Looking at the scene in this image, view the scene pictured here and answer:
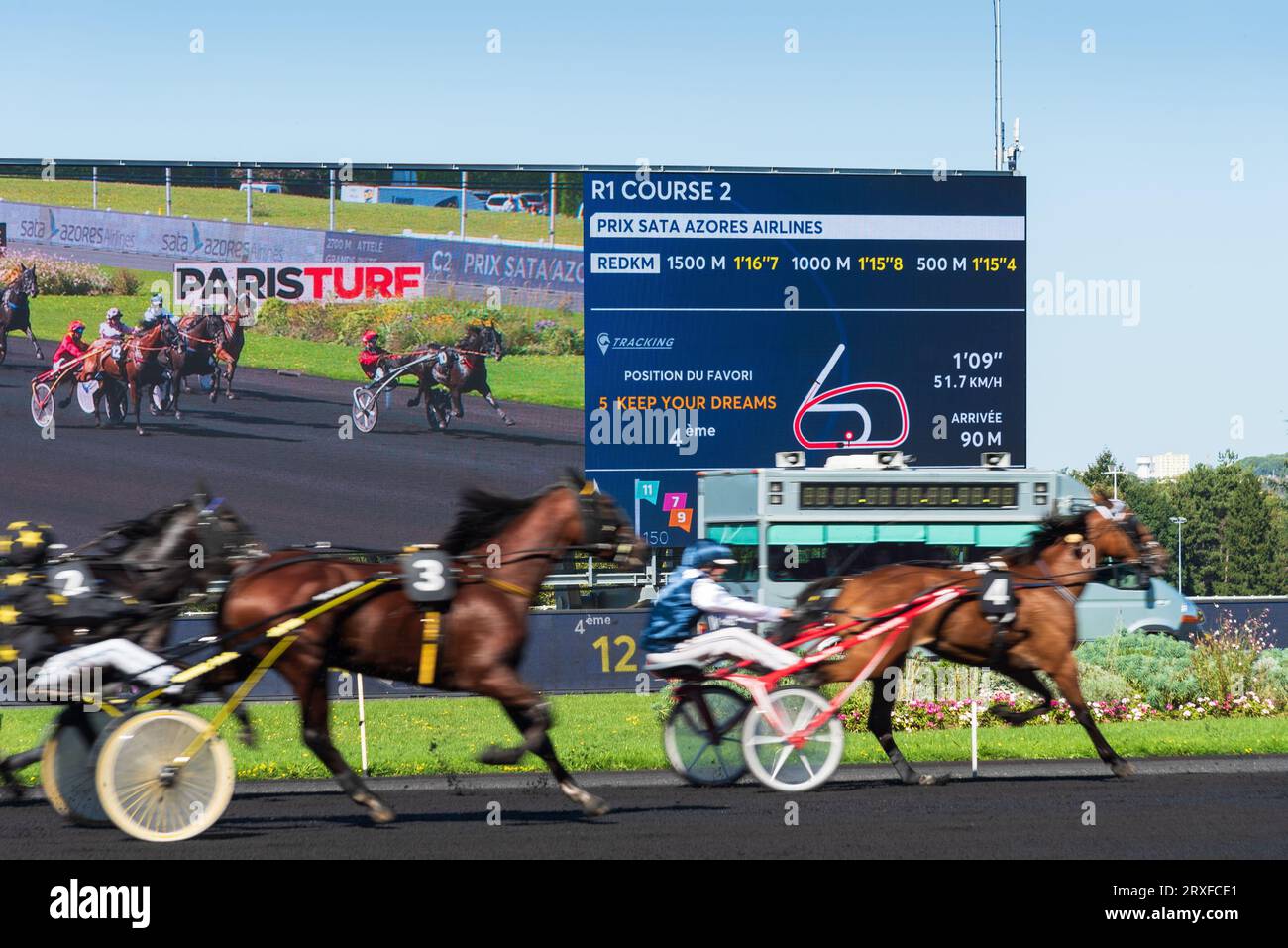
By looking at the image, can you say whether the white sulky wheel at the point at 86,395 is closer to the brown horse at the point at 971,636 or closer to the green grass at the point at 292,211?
the green grass at the point at 292,211

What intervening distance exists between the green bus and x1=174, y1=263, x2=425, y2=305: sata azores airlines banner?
5874 millimetres

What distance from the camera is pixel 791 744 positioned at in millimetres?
10617

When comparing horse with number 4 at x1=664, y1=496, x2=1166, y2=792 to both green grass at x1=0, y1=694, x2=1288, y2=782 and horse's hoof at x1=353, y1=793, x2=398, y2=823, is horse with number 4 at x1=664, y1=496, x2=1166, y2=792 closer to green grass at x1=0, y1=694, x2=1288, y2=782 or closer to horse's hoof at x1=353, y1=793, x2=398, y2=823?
green grass at x1=0, y1=694, x2=1288, y2=782

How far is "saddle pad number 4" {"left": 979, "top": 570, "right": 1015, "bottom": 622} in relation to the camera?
37.9ft

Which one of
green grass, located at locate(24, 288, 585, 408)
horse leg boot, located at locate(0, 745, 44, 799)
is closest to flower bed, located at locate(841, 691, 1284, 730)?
horse leg boot, located at locate(0, 745, 44, 799)

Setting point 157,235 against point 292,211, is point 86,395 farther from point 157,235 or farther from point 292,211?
point 292,211

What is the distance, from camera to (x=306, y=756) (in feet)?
45.4

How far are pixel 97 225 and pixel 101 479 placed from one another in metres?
3.77

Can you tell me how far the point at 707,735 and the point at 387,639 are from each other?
2447 millimetres

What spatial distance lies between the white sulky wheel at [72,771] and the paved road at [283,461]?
12029 millimetres

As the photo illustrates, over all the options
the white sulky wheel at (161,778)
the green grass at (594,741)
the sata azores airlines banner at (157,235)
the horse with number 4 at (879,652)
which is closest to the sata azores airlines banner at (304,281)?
the sata azores airlines banner at (157,235)

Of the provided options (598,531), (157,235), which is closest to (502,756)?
(598,531)

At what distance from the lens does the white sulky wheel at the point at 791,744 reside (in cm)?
1059
